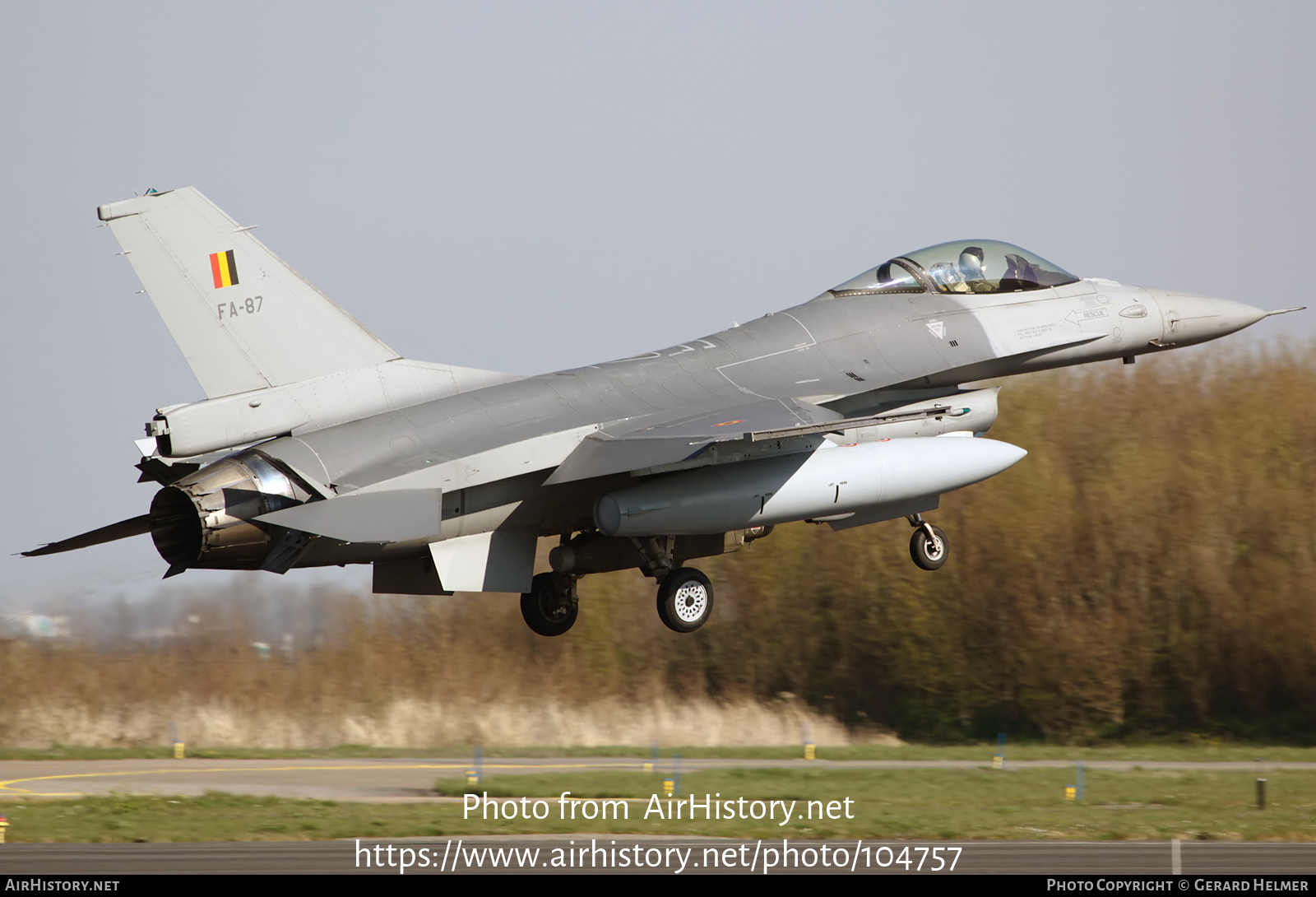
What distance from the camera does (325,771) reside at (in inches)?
793

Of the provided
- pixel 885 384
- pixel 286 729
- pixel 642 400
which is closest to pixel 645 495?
pixel 642 400

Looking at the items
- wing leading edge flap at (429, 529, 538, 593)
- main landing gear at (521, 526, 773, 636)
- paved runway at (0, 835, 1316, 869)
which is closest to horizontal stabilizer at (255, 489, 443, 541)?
wing leading edge flap at (429, 529, 538, 593)

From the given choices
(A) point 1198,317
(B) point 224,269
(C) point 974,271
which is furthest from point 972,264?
(B) point 224,269

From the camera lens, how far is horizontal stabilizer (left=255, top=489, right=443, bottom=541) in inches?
469

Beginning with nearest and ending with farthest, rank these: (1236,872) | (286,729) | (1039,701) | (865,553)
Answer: (1236,872), (286,729), (1039,701), (865,553)

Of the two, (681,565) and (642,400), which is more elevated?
(642,400)

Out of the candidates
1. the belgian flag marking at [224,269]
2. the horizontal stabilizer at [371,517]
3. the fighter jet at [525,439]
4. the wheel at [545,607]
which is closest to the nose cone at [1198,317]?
the fighter jet at [525,439]

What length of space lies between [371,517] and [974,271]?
25.2 feet

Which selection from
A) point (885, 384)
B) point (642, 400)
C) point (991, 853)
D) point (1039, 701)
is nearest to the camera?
point (991, 853)

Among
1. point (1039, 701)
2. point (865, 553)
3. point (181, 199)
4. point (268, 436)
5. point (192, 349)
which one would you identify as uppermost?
point (181, 199)

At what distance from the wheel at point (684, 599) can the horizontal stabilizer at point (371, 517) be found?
9.64ft

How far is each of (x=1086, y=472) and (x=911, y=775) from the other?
12.9 metres

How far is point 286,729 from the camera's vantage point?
82.3ft

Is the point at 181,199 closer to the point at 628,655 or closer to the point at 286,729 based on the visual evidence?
the point at 286,729
